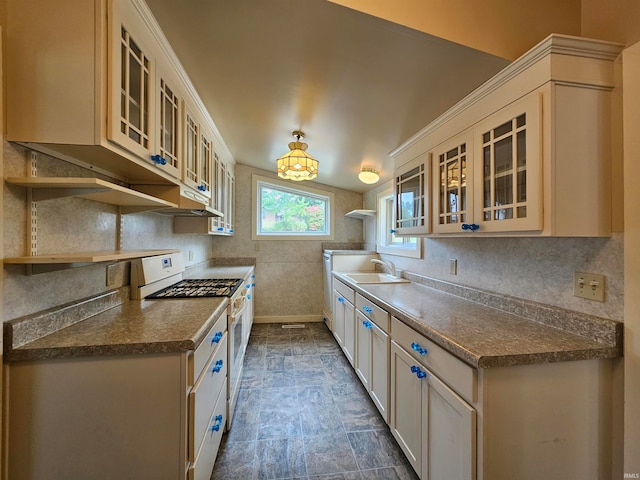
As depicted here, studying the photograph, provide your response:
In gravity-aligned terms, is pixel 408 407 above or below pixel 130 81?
below

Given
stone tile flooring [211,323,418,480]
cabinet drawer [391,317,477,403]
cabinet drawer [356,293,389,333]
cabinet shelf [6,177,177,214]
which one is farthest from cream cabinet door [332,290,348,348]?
cabinet shelf [6,177,177,214]

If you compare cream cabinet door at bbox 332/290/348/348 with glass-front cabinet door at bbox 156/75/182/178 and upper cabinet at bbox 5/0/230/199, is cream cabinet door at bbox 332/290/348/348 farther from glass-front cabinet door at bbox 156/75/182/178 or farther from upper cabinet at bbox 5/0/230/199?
upper cabinet at bbox 5/0/230/199

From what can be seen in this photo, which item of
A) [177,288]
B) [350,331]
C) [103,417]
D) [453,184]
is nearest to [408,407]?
[350,331]

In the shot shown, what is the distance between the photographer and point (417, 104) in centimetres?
163

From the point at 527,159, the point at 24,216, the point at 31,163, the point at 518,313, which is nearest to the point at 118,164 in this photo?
the point at 31,163

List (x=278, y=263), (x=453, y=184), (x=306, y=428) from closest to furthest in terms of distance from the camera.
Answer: (x=453, y=184)
(x=306, y=428)
(x=278, y=263)

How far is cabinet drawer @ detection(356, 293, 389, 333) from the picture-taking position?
5.58ft

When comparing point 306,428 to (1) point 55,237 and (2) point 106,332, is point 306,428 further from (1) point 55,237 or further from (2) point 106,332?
(1) point 55,237

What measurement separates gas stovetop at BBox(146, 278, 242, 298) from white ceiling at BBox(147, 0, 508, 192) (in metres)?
1.40

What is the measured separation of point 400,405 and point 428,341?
21.9 inches

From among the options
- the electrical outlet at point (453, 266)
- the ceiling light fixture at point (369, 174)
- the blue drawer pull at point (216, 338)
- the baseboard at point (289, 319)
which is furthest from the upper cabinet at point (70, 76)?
the baseboard at point (289, 319)

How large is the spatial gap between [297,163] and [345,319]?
1588 mm

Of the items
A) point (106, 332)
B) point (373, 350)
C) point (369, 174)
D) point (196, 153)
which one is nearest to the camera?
point (106, 332)

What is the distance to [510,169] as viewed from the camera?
118cm
